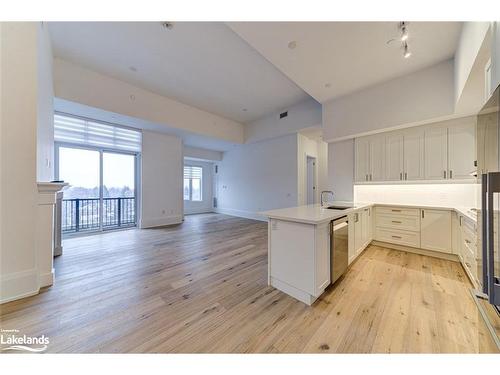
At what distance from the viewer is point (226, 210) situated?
7.79 meters

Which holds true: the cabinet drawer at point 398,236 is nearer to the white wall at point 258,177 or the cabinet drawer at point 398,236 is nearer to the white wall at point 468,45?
the white wall at point 468,45

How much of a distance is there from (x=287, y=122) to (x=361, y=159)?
8.04 feet

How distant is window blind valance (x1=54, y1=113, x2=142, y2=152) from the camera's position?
405cm

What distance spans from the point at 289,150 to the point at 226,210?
3780 mm

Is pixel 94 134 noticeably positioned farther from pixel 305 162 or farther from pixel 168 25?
pixel 305 162

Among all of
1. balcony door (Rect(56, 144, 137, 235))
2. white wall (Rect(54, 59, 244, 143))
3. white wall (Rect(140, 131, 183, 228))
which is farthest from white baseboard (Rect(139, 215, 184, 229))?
white wall (Rect(54, 59, 244, 143))

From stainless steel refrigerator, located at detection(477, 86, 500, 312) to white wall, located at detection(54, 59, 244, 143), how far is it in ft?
17.3

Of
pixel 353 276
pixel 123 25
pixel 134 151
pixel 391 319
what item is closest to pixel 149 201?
pixel 134 151

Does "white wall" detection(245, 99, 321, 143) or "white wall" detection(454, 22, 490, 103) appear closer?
"white wall" detection(454, 22, 490, 103)

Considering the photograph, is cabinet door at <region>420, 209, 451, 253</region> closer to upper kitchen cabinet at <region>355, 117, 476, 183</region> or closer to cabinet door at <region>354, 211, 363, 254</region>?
upper kitchen cabinet at <region>355, 117, 476, 183</region>

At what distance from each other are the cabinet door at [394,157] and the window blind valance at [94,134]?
6.13 metres

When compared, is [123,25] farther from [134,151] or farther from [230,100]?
[134,151]

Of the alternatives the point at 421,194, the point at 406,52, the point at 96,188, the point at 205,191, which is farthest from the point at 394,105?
the point at 205,191

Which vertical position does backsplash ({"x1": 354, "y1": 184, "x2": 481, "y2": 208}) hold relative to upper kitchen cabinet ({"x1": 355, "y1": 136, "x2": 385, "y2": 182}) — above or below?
below
